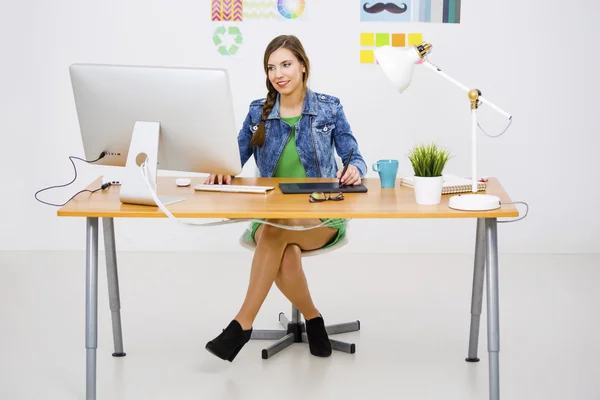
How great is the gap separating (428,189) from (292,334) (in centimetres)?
102

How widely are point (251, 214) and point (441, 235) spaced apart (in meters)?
2.56

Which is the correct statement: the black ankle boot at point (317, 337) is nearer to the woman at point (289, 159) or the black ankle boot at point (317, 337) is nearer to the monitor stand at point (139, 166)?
the woman at point (289, 159)

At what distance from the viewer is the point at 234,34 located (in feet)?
15.5

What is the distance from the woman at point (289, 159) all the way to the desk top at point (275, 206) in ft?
0.67

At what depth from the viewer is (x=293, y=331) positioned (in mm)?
3377

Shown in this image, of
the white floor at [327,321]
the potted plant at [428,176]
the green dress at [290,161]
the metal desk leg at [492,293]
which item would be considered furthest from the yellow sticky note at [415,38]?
the metal desk leg at [492,293]

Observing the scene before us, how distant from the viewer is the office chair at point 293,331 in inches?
126

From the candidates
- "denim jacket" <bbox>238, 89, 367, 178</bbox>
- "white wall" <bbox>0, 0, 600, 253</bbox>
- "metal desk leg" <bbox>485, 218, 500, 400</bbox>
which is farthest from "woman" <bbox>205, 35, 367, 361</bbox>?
"white wall" <bbox>0, 0, 600, 253</bbox>

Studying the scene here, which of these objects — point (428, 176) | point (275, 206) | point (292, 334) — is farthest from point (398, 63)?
point (292, 334)

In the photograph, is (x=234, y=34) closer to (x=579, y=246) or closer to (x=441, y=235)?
(x=441, y=235)

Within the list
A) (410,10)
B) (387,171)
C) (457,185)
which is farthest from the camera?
(410,10)

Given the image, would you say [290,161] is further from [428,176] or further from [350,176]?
[428,176]

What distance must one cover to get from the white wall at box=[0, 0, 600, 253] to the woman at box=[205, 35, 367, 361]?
4.56ft

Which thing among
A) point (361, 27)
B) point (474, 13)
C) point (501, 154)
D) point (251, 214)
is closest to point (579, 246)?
point (501, 154)
